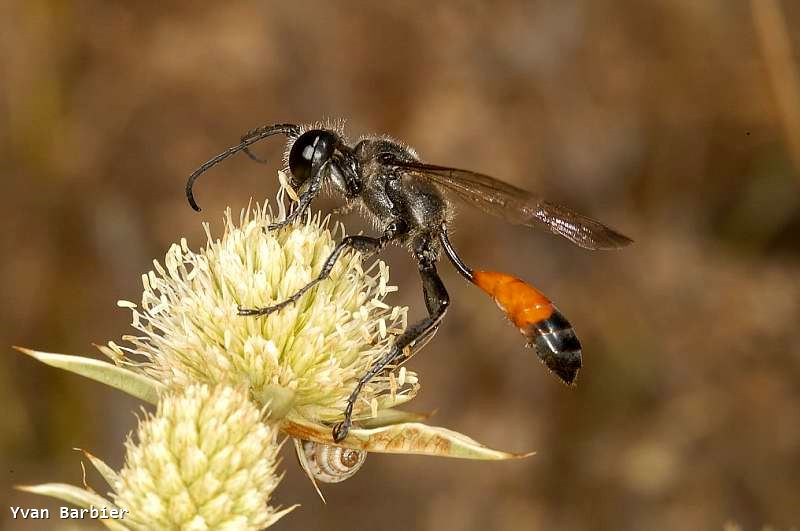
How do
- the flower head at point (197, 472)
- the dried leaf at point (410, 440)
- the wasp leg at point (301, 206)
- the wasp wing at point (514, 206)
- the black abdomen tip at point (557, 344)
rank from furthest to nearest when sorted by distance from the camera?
1. the black abdomen tip at point (557, 344)
2. the wasp wing at point (514, 206)
3. the wasp leg at point (301, 206)
4. the dried leaf at point (410, 440)
5. the flower head at point (197, 472)

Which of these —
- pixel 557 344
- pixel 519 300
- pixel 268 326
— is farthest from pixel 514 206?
pixel 268 326

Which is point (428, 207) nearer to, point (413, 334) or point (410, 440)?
A: point (413, 334)

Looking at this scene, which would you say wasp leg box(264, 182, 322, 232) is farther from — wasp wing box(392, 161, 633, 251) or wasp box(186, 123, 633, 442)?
wasp wing box(392, 161, 633, 251)

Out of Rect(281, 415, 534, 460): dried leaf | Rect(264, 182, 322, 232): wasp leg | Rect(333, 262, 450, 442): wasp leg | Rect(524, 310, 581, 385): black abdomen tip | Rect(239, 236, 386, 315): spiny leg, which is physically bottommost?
Rect(281, 415, 534, 460): dried leaf

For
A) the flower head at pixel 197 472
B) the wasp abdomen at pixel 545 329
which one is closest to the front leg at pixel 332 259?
the flower head at pixel 197 472

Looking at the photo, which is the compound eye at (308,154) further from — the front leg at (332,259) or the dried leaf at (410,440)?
the dried leaf at (410,440)

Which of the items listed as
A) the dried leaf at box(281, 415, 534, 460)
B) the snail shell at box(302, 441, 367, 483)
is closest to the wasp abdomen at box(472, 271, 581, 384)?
the dried leaf at box(281, 415, 534, 460)
